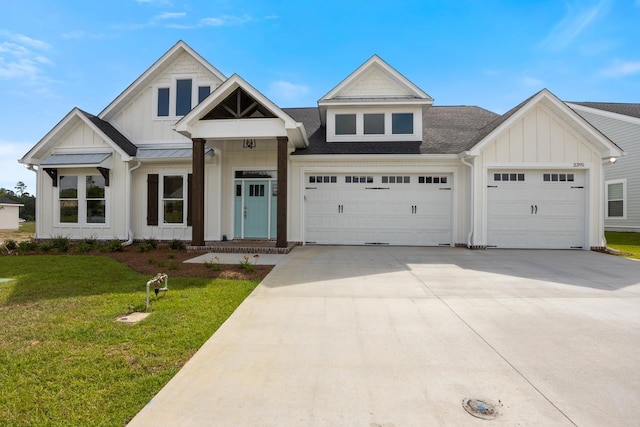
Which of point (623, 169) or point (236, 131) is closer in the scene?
point (236, 131)

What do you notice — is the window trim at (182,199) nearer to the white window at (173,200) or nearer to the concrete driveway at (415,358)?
the white window at (173,200)

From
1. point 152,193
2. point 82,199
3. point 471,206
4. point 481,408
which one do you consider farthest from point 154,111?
point 481,408

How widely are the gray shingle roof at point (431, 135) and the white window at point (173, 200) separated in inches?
180

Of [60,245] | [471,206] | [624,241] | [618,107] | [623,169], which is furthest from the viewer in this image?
[618,107]

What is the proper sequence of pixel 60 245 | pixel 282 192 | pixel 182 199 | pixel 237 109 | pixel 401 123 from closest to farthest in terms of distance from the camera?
pixel 282 192, pixel 237 109, pixel 60 245, pixel 182 199, pixel 401 123

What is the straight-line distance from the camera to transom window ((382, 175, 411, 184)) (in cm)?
1203

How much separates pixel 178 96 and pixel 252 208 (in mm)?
5131

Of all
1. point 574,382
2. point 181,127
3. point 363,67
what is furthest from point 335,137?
point 574,382

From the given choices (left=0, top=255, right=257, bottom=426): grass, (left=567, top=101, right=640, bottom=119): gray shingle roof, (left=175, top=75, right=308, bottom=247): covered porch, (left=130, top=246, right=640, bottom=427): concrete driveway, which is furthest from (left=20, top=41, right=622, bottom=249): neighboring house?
(left=567, top=101, right=640, bottom=119): gray shingle roof

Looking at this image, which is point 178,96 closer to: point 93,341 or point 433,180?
point 433,180

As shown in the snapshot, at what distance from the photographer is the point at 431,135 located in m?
13.1

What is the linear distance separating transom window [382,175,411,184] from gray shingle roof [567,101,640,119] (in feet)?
45.9

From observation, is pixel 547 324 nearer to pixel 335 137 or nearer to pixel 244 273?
pixel 244 273

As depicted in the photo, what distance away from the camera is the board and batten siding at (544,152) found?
11000mm
